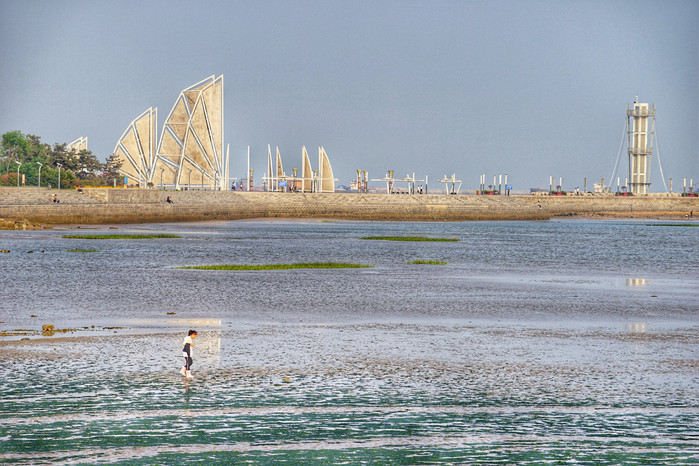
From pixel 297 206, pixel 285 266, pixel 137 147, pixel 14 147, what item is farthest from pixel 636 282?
pixel 137 147

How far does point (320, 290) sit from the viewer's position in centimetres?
3278

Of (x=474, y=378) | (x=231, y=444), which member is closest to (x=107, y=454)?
(x=231, y=444)

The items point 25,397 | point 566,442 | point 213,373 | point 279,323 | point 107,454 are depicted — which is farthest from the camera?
point 279,323

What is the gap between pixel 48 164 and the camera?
495ft

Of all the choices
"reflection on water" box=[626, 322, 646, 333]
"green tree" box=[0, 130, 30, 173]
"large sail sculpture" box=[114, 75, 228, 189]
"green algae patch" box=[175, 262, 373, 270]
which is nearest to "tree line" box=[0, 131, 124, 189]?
"green tree" box=[0, 130, 30, 173]

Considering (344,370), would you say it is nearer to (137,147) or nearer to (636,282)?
(636,282)

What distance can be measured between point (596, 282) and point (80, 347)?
24.7 metres

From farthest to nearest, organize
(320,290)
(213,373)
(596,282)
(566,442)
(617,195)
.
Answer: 1. (617,195)
2. (596,282)
3. (320,290)
4. (213,373)
5. (566,442)

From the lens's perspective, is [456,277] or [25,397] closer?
[25,397]

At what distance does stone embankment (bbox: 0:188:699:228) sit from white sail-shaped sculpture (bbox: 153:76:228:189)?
925 inches

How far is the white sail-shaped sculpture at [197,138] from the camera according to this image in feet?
588

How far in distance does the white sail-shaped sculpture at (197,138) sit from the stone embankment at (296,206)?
925 inches

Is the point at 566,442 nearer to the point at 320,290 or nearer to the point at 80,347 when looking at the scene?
the point at 80,347

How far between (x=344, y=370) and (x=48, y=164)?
14324cm
